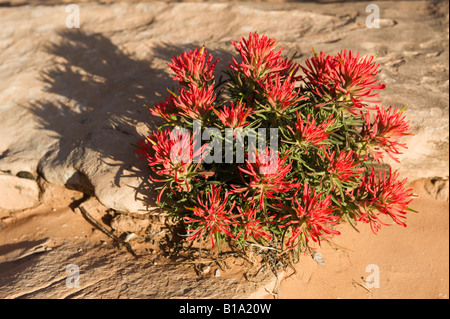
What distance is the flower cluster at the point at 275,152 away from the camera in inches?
111

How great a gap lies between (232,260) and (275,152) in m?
1.11

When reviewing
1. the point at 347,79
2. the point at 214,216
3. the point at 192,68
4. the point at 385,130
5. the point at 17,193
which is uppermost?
the point at 192,68

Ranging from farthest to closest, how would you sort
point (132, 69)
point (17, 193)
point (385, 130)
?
point (132, 69) → point (17, 193) → point (385, 130)

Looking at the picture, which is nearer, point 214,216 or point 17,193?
point 214,216

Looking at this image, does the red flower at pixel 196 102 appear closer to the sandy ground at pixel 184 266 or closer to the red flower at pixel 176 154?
the red flower at pixel 176 154

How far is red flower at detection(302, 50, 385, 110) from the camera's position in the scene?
9.33ft

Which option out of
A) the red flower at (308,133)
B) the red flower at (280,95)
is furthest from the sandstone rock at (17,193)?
the red flower at (308,133)

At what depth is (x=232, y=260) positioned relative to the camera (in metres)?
3.44

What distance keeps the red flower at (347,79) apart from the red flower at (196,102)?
0.89 metres
